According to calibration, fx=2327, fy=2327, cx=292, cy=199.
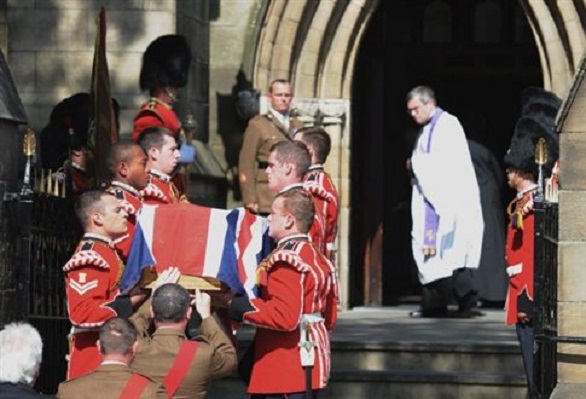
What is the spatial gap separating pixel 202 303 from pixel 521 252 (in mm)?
2947

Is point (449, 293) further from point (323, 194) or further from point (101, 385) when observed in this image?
point (101, 385)

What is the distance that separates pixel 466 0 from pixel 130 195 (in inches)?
343

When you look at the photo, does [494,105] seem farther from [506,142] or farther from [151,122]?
[151,122]

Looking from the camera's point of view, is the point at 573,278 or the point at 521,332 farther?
the point at 521,332

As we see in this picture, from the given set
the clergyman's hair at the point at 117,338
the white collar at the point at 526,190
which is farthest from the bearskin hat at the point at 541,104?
the clergyman's hair at the point at 117,338

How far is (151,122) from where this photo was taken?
15.3 meters

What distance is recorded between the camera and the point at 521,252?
1341cm

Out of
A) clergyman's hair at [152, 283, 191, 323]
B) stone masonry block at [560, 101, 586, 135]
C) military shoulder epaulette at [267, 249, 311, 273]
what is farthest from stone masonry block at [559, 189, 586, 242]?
clergyman's hair at [152, 283, 191, 323]

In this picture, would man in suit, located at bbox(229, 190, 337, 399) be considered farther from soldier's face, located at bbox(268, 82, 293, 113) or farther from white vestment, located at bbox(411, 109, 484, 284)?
white vestment, located at bbox(411, 109, 484, 284)

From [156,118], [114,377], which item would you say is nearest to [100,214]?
[114,377]

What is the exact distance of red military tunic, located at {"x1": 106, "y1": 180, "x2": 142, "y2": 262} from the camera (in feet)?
40.1

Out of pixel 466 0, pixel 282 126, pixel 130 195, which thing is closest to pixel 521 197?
pixel 130 195

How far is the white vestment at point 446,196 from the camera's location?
1734cm

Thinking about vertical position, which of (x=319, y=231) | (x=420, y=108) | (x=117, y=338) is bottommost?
(x=117, y=338)
